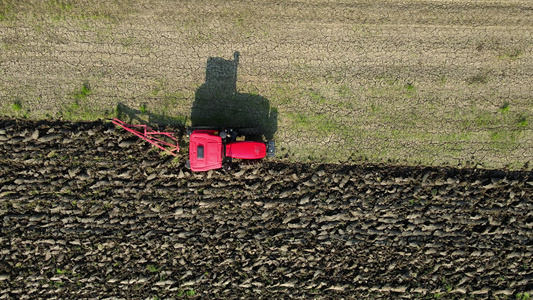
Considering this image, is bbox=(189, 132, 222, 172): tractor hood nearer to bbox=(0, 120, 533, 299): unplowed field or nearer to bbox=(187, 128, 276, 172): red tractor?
bbox=(187, 128, 276, 172): red tractor

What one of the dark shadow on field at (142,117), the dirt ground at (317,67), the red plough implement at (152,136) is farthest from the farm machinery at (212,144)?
the dirt ground at (317,67)

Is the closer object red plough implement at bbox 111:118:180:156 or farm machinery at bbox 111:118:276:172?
farm machinery at bbox 111:118:276:172

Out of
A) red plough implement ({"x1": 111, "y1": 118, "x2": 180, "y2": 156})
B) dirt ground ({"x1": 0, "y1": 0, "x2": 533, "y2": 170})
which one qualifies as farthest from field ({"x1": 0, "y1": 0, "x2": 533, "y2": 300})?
red plough implement ({"x1": 111, "y1": 118, "x2": 180, "y2": 156})

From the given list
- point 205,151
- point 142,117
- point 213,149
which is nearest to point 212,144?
point 213,149

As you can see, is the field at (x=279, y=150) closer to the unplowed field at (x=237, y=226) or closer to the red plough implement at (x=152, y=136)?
the unplowed field at (x=237, y=226)

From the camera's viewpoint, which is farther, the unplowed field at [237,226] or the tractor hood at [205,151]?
the unplowed field at [237,226]

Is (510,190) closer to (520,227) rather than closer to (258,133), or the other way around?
(520,227)
